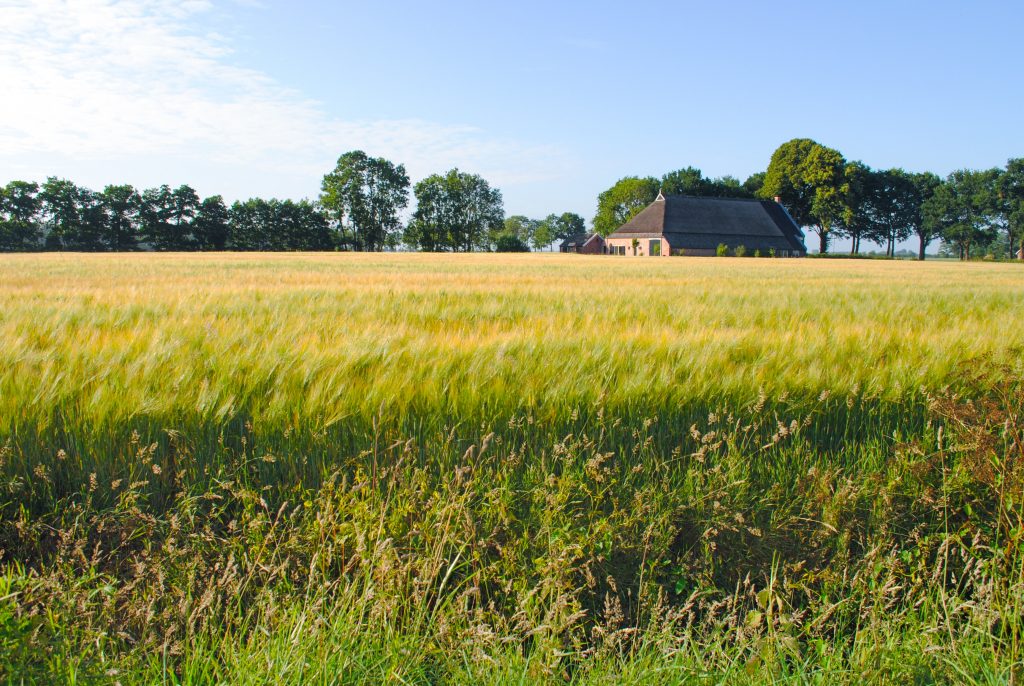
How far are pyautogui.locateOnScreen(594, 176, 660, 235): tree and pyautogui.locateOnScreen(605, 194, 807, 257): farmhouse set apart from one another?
59.8 feet

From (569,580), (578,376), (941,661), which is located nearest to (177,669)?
(569,580)

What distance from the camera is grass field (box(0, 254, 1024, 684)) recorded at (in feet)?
5.31

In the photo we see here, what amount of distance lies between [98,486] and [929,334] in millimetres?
5123

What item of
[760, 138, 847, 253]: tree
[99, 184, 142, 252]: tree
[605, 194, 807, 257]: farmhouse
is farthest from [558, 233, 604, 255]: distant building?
[99, 184, 142, 252]: tree

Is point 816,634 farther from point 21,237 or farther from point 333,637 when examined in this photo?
point 21,237

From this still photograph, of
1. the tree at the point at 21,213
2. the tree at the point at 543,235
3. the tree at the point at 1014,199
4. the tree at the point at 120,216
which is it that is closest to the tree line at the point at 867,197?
the tree at the point at 1014,199

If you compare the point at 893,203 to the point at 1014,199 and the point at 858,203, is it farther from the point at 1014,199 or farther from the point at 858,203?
the point at 858,203

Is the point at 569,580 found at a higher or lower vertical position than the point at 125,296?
lower

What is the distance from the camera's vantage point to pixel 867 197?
84.2 meters

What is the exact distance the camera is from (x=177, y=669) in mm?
1664

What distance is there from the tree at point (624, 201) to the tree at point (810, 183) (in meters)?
17.5

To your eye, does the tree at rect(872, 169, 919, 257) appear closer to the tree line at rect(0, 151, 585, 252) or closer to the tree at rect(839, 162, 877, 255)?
the tree at rect(839, 162, 877, 255)

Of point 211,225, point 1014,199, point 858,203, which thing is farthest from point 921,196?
point 211,225

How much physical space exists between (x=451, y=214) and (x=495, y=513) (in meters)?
88.0
